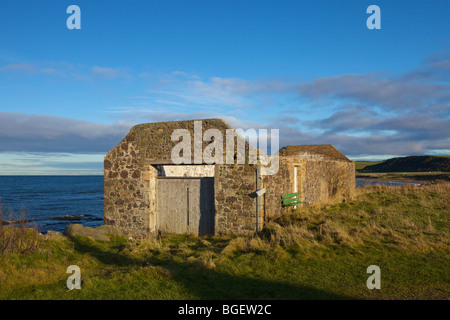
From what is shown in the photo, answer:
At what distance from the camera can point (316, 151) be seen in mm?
24891

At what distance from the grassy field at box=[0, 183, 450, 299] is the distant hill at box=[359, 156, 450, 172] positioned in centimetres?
8166

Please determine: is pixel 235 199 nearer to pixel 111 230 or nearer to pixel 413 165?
pixel 111 230

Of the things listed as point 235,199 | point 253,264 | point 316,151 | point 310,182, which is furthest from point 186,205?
point 316,151

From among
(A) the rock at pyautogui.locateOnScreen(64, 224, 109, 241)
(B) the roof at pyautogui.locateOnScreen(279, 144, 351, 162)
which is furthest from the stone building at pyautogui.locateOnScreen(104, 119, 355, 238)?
(B) the roof at pyautogui.locateOnScreen(279, 144, 351, 162)

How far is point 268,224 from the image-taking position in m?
11.2

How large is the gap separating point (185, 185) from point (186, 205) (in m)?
0.74

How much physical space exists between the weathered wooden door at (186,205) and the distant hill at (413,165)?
8231 cm

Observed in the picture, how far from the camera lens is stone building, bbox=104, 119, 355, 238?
36.1 ft

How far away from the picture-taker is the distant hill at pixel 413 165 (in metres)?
81.2

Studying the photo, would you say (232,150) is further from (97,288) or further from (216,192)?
(97,288)

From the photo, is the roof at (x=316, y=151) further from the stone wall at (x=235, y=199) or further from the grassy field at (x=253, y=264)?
the stone wall at (x=235, y=199)

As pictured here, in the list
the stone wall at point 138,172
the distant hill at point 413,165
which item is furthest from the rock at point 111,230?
the distant hill at point 413,165
